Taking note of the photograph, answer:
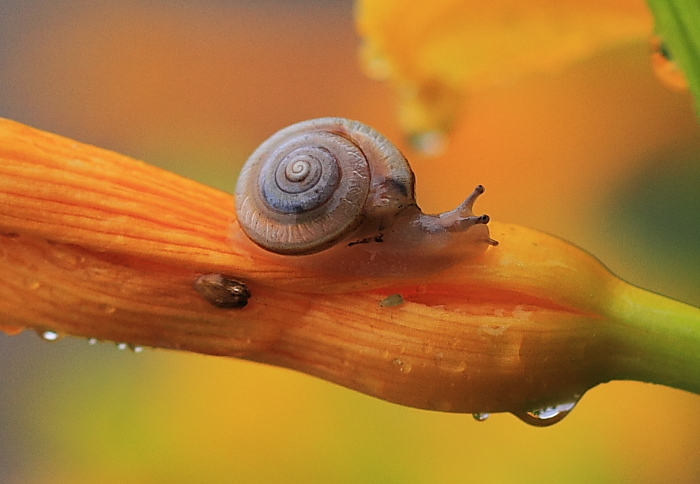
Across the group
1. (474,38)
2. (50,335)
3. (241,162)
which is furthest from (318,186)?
(241,162)

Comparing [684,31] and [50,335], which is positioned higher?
[684,31]

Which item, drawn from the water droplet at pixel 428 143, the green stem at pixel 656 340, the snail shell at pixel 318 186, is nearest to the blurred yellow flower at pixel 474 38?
the water droplet at pixel 428 143

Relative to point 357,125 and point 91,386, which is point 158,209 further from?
point 91,386

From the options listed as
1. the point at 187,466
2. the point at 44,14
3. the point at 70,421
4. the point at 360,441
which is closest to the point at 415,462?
the point at 360,441

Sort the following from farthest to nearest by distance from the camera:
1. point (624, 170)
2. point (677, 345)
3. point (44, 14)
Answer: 1. point (44, 14)
2. point (624, 170)
3. point (677, 345)

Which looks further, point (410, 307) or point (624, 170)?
point (624, 170)

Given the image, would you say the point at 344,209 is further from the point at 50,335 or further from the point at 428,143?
the point at 428,143

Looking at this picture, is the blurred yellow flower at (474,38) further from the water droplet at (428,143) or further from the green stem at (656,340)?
the green stem at (656,340)
